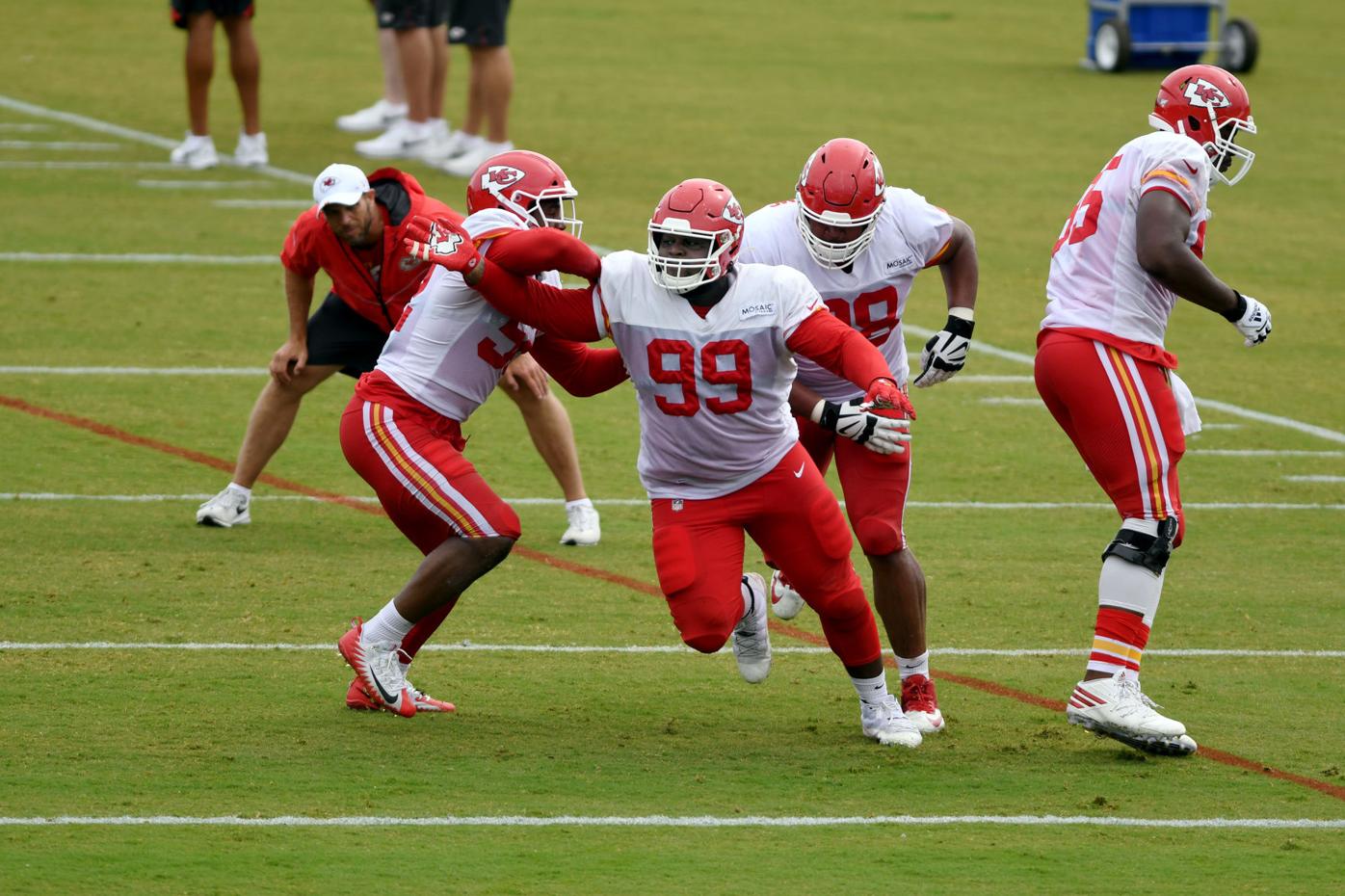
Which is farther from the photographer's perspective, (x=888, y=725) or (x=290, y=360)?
(x=290, y=360)

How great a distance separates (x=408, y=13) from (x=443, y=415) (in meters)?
8.81

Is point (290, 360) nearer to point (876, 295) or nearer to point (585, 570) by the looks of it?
point (585, 570)

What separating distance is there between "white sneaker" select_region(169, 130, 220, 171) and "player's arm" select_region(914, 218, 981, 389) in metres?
9.54

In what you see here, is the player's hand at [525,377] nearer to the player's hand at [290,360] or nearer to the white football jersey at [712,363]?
the player's hand at [290,360]

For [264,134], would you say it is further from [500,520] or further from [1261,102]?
[500,520]

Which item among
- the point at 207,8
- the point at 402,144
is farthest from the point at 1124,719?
the point at 402,144

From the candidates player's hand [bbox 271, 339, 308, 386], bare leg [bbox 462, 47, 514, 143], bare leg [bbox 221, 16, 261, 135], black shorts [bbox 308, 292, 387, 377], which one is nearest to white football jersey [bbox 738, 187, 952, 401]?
black shorts [bbox 308, 292, 387, 377]

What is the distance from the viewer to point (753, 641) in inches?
235

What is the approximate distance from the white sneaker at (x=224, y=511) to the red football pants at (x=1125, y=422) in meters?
3.62

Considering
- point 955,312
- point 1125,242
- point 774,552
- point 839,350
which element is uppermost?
point 1125,242

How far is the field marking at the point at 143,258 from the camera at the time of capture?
12.3 meters

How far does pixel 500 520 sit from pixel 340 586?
165 cm

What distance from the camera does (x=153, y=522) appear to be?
315 inches

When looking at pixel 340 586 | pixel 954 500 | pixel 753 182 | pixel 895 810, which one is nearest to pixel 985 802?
pixel 895 810
